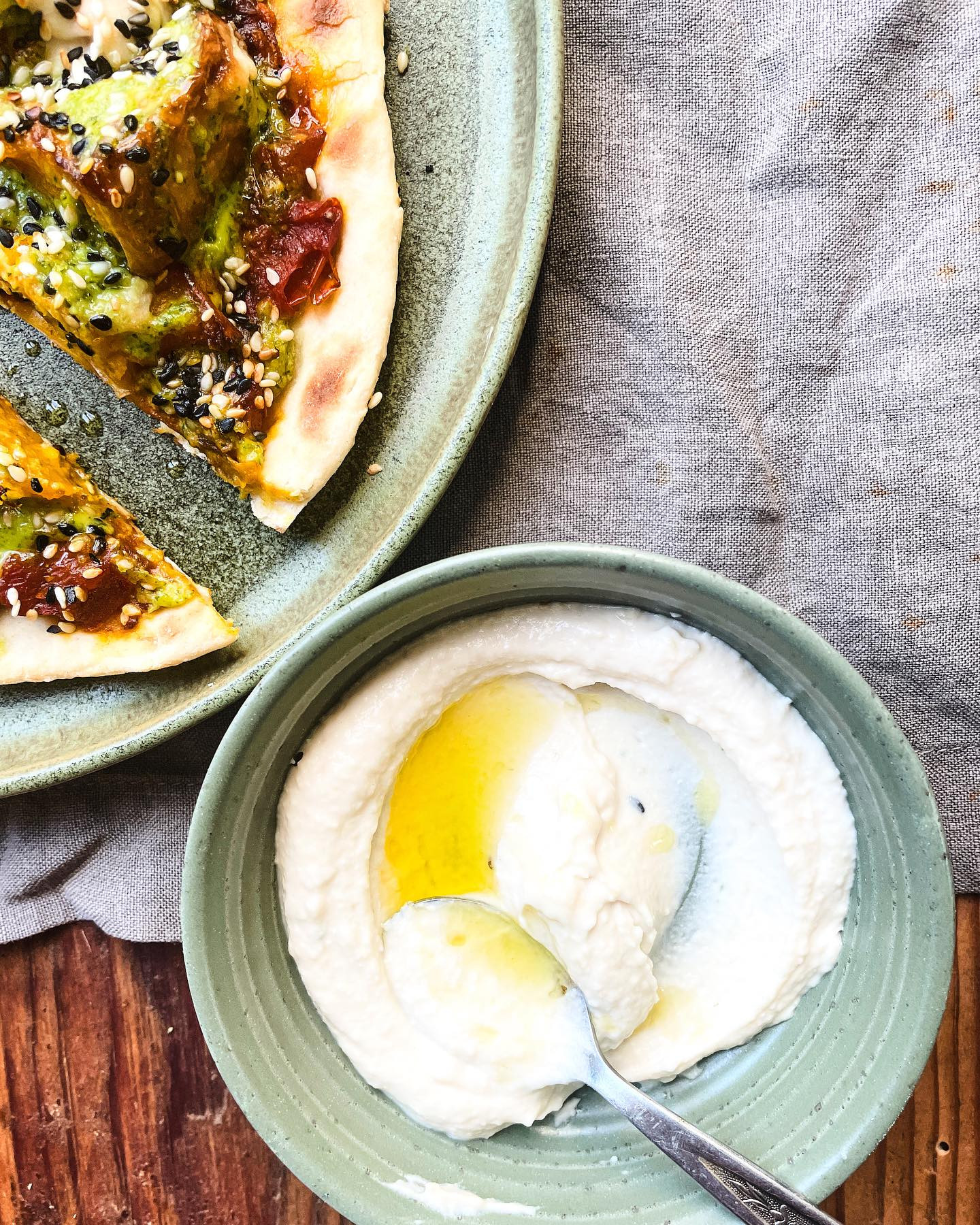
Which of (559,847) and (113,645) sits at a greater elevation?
(113,645)

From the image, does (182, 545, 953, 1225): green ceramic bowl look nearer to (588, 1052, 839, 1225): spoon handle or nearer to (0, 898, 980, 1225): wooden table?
(588, 1052, 839, 1225): spoon handle

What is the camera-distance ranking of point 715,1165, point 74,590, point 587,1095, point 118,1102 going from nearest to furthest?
1. point 715,1165
2. point 587,1095
3. point 74,590
4. point 118,1102

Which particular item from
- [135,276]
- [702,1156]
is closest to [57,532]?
[135,276]

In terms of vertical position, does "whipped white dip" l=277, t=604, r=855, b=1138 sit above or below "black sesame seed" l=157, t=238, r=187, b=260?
below

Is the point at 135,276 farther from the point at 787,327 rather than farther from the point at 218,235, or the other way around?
the point at 787,327

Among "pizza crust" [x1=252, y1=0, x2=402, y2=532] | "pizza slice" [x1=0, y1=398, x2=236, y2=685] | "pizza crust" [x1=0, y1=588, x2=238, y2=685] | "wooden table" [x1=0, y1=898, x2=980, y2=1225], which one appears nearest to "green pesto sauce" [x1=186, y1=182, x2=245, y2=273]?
"pizza crust" [x1=252, y1=0, x2=402, y2=532]

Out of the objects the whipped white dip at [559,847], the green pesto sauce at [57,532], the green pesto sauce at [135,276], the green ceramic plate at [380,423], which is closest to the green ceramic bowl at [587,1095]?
the whipped white dip at [559,847]
